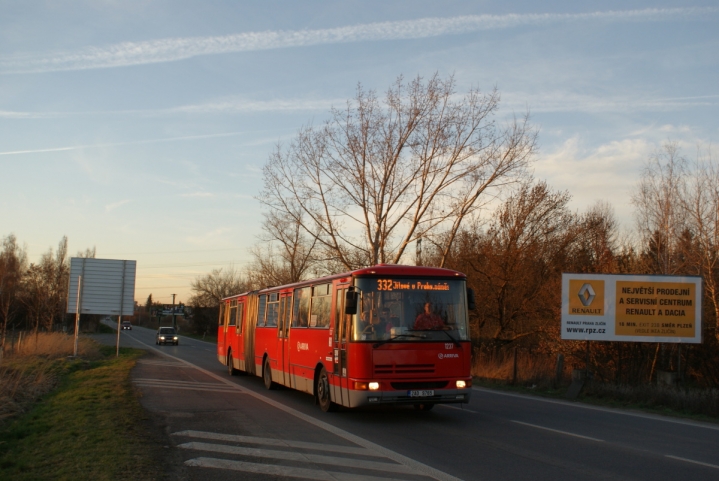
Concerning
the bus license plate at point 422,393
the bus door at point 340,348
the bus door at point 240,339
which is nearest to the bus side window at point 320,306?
the bus door at point 340,348

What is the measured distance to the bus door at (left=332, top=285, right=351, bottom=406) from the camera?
42.7 ft

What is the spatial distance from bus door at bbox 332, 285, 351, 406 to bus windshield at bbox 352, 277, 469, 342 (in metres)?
0.48

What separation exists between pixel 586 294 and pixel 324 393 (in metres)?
10.3

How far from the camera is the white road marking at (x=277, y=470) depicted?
792cm

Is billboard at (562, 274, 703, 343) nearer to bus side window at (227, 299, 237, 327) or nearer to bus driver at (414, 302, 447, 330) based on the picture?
bus driver at (414, 302, 447, 330)

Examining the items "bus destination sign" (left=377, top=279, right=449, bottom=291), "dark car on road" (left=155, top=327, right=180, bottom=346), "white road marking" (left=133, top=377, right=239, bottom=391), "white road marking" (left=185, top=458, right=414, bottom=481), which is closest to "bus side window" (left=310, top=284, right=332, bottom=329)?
"bus destination sign" (left=377, top=279, right=449, bottom=291)

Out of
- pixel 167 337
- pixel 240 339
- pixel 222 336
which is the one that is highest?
pixel 240 339

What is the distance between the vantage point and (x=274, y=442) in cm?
1017

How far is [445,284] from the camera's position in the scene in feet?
43.4

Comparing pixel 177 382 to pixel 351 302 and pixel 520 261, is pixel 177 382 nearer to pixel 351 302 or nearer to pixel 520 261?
pixel 351 302

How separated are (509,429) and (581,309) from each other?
9.92m

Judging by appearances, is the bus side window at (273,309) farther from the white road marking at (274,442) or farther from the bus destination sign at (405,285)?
the white road marking at (274,442)

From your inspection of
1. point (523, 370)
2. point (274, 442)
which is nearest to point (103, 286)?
point (523, 370)

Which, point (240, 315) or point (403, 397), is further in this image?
point (240, 315)
